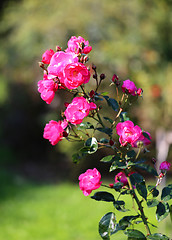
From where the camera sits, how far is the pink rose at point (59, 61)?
0.81 metres

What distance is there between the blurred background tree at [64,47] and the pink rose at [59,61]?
379cm

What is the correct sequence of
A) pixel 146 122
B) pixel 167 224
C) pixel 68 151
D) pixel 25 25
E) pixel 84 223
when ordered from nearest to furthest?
1. pixel 167 224
2. pixel 84 223
3. pixel 146 122
4. pixel 68 151
5. pixel 25 25

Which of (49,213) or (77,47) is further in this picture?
(49,213)

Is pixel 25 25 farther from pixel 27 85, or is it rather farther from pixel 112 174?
pixel 112 174

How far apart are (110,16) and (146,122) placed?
2.27m

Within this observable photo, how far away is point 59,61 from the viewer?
32.4 inches

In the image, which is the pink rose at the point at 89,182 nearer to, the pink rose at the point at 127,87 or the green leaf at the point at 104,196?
the green leaf at the point at 104,196

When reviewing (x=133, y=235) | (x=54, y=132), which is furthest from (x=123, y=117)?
(x=133, y=235)

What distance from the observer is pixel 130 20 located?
615 centimetres

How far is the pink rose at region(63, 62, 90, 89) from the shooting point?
79 cm

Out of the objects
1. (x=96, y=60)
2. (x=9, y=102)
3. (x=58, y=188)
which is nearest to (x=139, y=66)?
(x=96, y=60)

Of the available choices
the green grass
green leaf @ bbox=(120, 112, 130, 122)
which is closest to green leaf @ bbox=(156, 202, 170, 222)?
green leaf @ bbox=(120, 112, 130, 122)

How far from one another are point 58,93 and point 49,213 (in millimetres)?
1740

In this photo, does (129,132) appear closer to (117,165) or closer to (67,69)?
(117,165)
